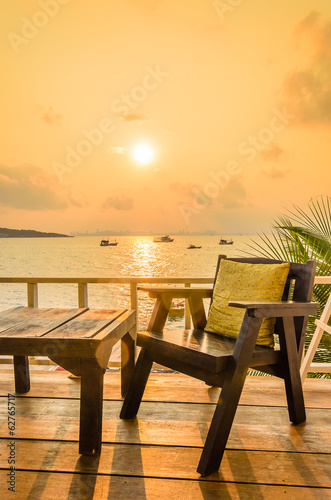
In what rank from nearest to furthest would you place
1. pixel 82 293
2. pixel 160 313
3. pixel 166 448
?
pixel 166 448 < pixel 160 313 < pixel 82 293

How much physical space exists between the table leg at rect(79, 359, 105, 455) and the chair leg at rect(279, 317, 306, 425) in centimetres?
86

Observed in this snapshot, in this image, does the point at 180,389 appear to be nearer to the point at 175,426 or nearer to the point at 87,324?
the point at 175,426

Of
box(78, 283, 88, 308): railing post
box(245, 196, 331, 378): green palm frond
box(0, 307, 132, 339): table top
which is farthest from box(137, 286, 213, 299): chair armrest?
box(245, 196, 331, 378): green palm frond

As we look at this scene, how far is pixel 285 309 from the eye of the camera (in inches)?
68.0

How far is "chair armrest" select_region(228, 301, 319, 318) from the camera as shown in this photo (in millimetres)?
1542

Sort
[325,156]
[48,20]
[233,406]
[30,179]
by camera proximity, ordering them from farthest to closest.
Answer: [30,179] < [325,156] < [48,20] < [233,406]

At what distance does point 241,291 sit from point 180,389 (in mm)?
699

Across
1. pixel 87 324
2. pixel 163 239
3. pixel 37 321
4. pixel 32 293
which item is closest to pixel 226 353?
pixel 87 324

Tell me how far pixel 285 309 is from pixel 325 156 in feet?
43.3

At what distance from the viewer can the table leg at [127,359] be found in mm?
2104

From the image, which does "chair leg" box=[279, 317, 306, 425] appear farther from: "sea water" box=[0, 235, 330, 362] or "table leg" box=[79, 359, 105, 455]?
"sea water" box=[0, 235, 330, 362]

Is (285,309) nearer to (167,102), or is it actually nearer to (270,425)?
(270,425)

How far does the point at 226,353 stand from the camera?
1.64 meters

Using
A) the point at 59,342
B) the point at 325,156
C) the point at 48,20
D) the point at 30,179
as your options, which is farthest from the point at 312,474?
the point at 30,179
